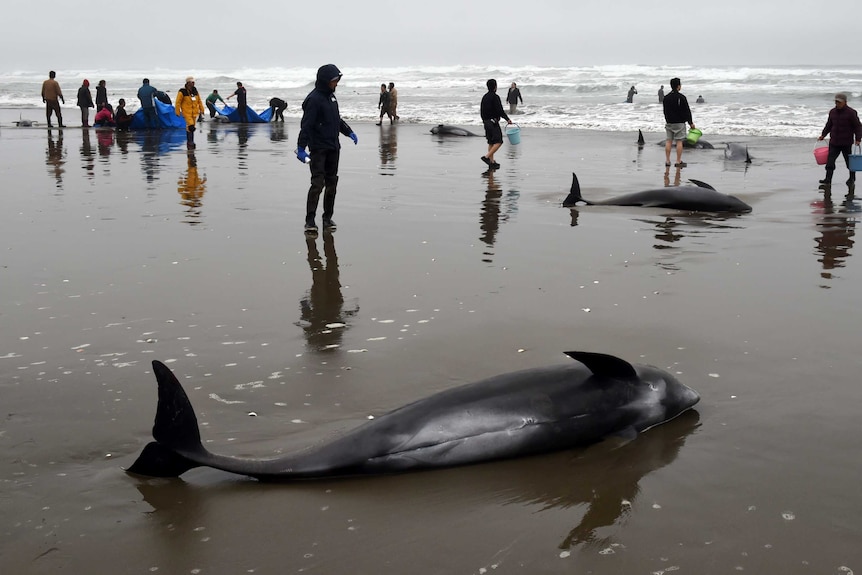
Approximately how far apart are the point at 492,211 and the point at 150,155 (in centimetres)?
1135

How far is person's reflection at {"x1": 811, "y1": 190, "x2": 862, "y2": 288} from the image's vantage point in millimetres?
9172

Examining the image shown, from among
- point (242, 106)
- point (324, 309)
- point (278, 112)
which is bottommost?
point (324, 309)

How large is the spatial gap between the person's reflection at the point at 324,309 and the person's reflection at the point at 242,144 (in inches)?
377

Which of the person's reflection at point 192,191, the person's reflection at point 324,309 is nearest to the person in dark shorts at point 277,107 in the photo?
the person's reflection at point 192,191

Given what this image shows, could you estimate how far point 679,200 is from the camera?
1270 centimetres

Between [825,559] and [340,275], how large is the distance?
5.80m

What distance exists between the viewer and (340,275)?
28.3 ft

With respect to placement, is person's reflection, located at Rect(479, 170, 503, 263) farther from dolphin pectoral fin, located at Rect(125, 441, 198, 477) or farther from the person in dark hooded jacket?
dolphin pectoral fin, located at Rect(125, 441, 198, 477)

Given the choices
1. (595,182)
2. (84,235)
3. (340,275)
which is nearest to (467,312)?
(340,275)

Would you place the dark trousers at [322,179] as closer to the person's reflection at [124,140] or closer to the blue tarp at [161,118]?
the person's reflection at [124,140]

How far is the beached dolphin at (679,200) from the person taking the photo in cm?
1251

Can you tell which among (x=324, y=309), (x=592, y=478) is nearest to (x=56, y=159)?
(x=324, y=309)

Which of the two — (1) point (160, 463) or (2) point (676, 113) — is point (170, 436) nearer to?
(1) point (160, 463)

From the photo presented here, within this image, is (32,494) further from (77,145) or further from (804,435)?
(77,145)
